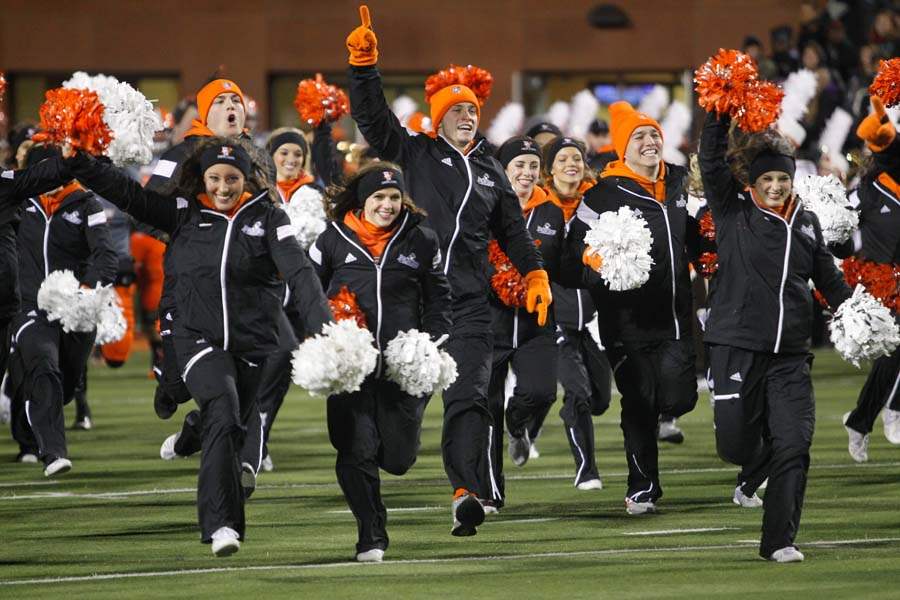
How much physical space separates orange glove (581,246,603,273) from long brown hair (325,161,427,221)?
1184 mm

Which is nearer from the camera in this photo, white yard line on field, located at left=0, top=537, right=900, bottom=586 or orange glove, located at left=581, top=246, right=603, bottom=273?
white yard line on field, located at left=0, top=537, right=900, bottom=586

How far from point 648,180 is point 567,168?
1.20m

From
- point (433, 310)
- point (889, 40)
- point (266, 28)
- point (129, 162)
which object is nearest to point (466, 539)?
point (433, 310)

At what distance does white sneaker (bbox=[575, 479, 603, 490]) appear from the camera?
1102 cm

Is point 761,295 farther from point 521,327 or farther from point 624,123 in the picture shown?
point 521,327

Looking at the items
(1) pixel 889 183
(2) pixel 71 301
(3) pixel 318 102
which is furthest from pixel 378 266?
(1) pixel 889 183

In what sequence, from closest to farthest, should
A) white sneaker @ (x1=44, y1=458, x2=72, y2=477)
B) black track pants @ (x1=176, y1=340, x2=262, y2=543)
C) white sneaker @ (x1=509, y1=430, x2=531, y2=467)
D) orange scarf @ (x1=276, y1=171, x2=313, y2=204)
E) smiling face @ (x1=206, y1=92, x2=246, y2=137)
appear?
black track pants @ (x1=176, y1=340, x2=262, y2=543) → smiling face @ (x1=206, y1=92, x2=246, y2=137) → white sneaker @ (x1=44, y1=458, x2=72, y2=477) → white sneaker @ (x1=509, y1=430, x2=531, y2=467) → orange scarf @ (x1=276, y1=171, x2=313, y2=204)

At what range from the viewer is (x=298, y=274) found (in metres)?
8.20

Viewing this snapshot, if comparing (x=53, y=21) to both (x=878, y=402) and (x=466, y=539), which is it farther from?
(x=466, y=539)

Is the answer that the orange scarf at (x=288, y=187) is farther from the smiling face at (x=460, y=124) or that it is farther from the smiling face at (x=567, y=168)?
the smiling face at (x=460, y=124)

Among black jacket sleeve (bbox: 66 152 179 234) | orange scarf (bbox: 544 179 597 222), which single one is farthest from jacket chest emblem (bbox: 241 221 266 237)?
orange scarf (bbox: 544 179 597 222)

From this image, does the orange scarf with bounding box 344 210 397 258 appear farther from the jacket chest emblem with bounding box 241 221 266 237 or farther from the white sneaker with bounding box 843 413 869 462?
the white sneaker with bounding box 843 413 869 462

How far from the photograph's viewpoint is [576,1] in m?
31.0

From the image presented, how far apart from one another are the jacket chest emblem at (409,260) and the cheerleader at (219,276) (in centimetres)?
52
